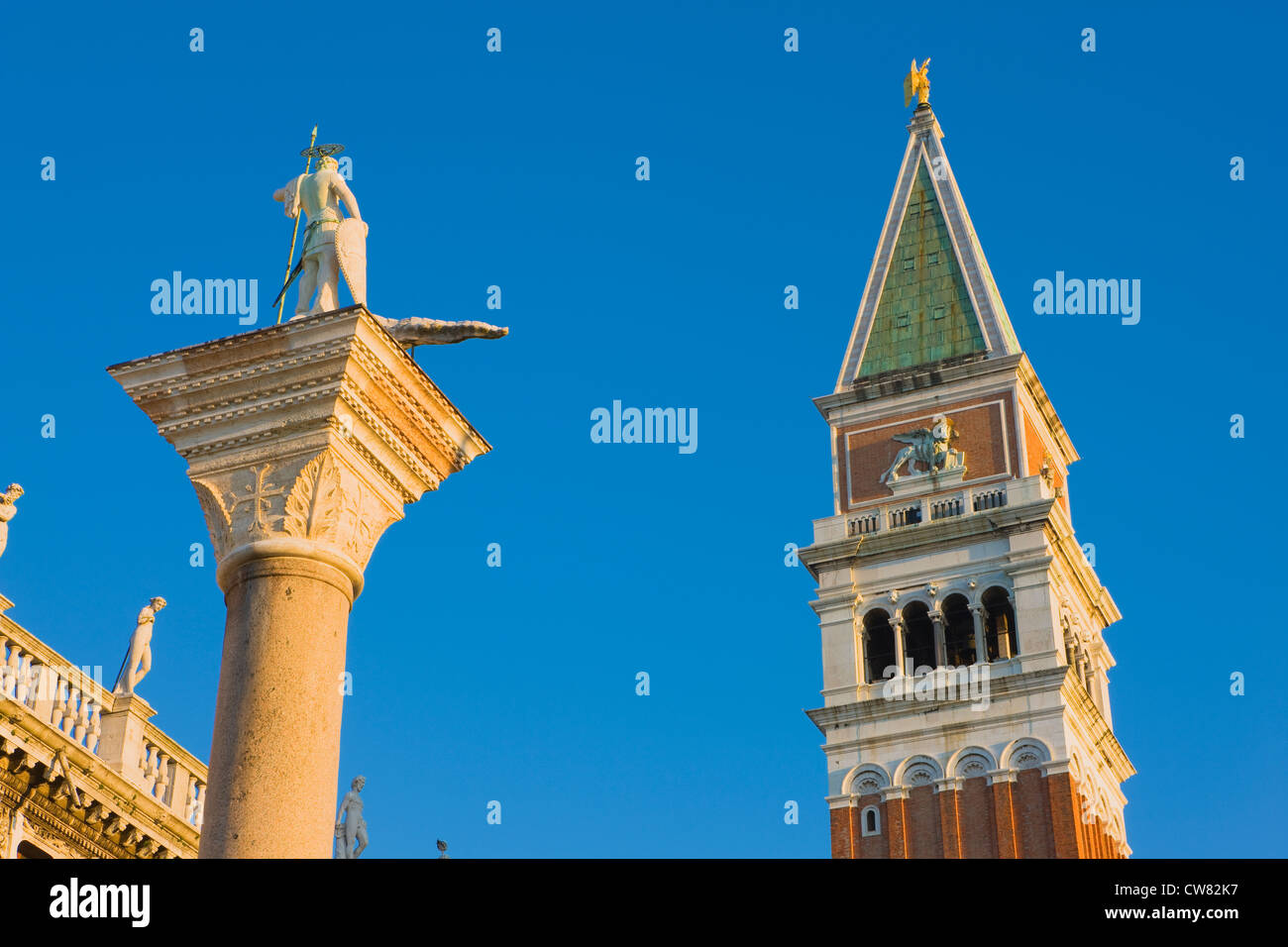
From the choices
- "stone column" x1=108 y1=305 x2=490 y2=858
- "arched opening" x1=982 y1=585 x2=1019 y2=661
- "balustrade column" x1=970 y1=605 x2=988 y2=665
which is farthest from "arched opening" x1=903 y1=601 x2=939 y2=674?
"stone column" x1=108 y1=305 x2=490 y2=858

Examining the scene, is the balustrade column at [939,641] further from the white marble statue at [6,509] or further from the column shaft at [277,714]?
the column shaft at [277,714]

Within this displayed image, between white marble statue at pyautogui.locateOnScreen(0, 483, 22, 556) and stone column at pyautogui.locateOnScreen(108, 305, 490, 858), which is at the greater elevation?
white marble statue at pyautogui.locateOnScreen(0, 483, 22, 556)

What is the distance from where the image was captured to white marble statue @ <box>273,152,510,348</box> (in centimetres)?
1248

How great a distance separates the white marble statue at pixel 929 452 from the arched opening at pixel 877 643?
404 cm

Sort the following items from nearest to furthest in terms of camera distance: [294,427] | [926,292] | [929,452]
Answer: [294,427] < [929,452] < [926,292]

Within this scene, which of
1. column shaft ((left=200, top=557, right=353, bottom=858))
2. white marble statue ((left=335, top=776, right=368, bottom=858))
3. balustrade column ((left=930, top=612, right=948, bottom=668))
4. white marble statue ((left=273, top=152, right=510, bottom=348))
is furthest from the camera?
balustrade column ((left=930, top=612, right=948, bottom=668))

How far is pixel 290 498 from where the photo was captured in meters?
11.6

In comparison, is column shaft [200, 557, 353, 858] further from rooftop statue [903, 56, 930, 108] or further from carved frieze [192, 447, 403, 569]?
rooftop statue [903, 56, 930, 108]

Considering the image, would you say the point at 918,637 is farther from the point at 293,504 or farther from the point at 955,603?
the point at 293,504

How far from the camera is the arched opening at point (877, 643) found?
5594 cm

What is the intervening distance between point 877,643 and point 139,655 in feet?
115

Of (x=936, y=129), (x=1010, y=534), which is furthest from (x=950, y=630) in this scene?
(x=936, y=129)

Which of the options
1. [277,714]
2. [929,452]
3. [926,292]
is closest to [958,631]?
[929,452]

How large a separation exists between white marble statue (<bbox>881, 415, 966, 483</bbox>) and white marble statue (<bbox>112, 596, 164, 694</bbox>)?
35.6m
